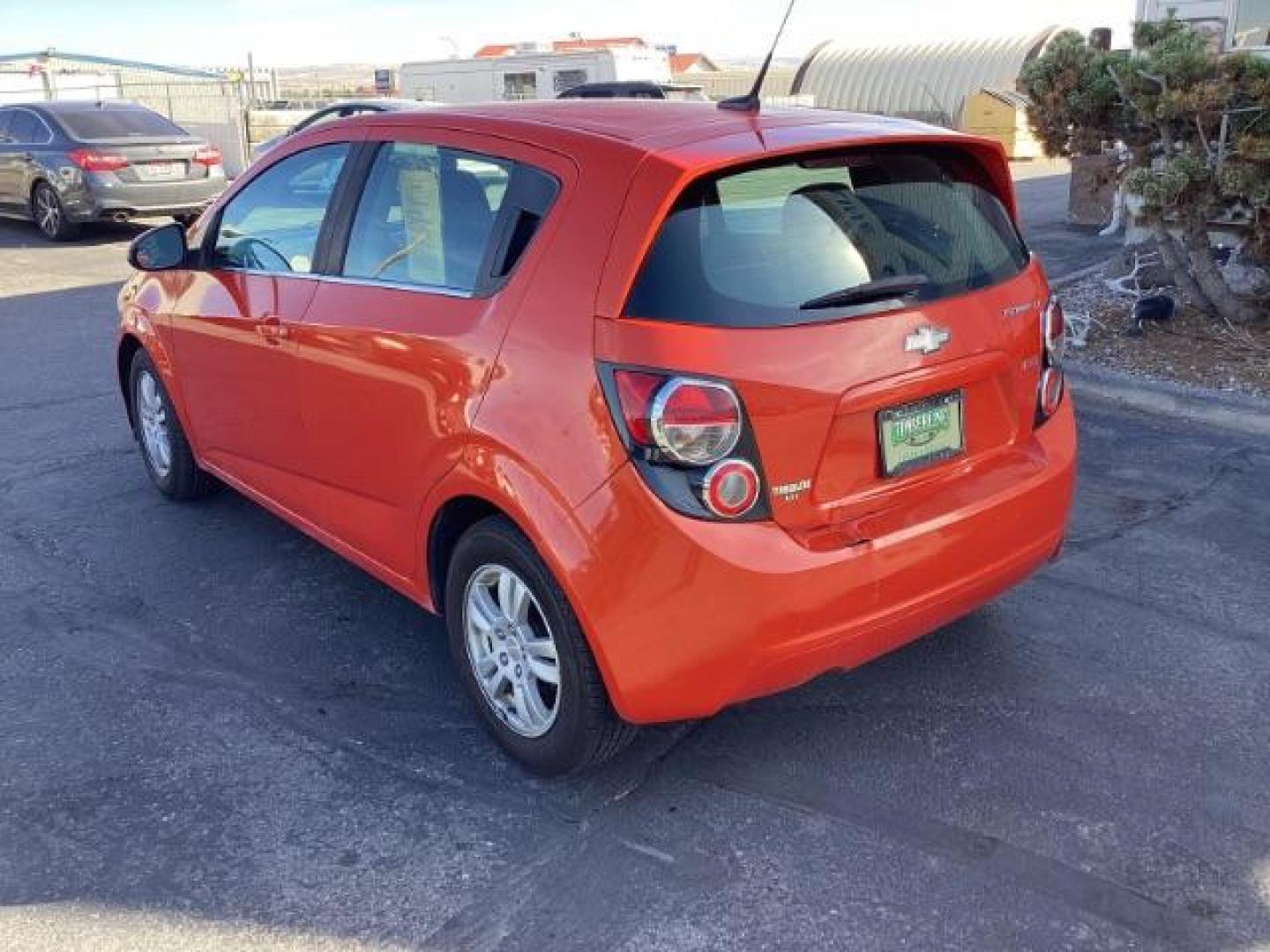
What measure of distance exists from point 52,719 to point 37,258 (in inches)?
455

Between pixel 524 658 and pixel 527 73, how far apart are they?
33585mm

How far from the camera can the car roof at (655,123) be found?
308 centimetres

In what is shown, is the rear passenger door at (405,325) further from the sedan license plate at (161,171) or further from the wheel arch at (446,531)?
the sedan license plate at (161,171)

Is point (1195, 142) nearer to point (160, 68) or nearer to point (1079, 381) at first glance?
point (1079, 381)

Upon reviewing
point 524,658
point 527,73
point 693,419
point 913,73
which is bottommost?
point 524,658

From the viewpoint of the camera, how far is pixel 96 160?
13992mm

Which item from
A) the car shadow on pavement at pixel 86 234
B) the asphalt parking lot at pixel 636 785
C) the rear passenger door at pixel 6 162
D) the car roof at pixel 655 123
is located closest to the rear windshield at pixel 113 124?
the rear passenger door at pixel 6 162

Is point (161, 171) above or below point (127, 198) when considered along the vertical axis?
above

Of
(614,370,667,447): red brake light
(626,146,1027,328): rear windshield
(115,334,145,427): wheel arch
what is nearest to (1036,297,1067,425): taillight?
(626,146,1027,328): rear windshield

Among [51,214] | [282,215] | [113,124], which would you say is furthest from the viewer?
[113,124]

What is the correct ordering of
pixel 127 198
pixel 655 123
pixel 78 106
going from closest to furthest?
1. pixel 655 123
2. pixel 127 198
3. pixel 78 106

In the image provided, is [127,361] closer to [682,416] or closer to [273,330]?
[273,330]

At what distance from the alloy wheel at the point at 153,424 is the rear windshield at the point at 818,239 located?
10.4ft

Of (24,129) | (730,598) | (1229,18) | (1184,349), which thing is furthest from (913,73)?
(730,598)
